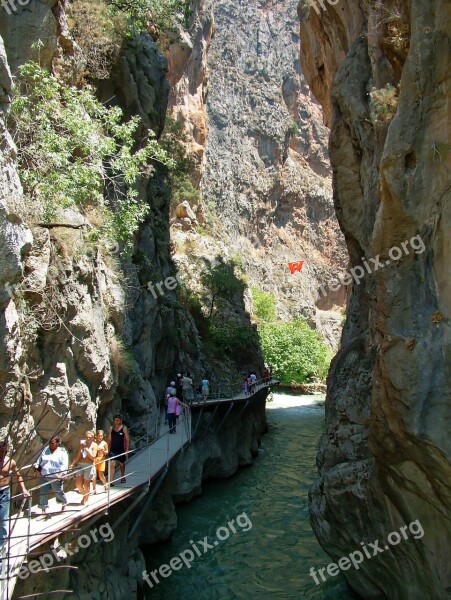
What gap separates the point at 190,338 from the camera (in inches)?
1215

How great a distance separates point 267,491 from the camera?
22906 mm

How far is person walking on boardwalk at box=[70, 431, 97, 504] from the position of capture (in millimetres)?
10993

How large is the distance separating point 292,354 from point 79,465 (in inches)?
1802

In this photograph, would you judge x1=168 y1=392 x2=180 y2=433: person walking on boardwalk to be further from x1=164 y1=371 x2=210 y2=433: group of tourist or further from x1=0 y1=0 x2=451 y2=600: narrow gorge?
x1=0 y1=0 x2=451 y2=600: narrow gorge

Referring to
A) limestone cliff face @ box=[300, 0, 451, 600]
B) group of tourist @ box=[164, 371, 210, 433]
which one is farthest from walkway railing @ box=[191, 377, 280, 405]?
limestone cliff face @ box=[300, 0, 451, 600]

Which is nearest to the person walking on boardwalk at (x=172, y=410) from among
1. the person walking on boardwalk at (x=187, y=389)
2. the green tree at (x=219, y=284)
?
the person walking on boardwalk at (x=187, y=389)

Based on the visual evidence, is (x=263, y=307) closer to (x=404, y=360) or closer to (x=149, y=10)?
(x=149, y=10)

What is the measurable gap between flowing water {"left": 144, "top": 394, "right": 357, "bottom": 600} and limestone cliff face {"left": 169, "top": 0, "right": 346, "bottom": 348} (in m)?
47.6

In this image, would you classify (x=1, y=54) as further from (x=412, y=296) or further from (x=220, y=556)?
(x=220, y=556)

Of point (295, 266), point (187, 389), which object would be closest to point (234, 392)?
point (187, 389)

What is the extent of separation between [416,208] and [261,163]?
72311mm

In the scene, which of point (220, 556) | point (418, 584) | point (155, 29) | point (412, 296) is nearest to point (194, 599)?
point (220, 556)

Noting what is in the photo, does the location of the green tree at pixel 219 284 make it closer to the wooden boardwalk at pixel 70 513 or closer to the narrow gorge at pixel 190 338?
the narrow gorge at pixel 190 338

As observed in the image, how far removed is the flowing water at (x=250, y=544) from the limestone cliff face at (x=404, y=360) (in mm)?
2155
